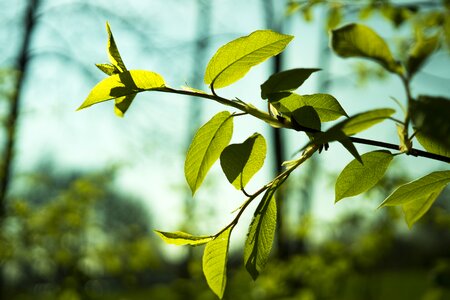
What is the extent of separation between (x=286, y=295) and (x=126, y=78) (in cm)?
528

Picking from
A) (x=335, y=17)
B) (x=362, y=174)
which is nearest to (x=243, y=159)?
(x=362, y=174)

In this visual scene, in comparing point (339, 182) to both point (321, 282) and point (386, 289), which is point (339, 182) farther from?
point (386, 289)

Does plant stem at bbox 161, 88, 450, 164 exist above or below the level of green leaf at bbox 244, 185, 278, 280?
above

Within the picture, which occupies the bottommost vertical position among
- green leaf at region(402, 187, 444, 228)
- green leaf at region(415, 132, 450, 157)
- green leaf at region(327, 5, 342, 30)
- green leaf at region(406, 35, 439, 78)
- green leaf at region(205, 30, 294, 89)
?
green leaf at region(402, 187, 444, 228)

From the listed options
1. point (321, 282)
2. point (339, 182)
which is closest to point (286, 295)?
point (321, 282)

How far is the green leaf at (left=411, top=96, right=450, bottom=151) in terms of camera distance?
0.31 m

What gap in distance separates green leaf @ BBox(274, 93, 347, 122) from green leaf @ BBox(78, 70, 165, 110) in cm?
14

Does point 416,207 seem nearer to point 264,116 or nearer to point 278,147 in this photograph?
point 264,116

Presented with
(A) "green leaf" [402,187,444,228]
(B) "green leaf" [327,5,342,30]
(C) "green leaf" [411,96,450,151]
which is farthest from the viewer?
(B) "green leaf" [327,5,342,30]

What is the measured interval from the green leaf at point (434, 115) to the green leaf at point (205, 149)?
25 centimetres

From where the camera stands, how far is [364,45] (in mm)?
380

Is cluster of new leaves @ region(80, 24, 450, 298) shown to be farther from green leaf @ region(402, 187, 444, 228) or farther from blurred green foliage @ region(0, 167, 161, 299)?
blurred green foliage @ region(0, 167, 161, 299)

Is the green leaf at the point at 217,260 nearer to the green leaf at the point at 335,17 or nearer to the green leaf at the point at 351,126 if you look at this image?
the green leaf at the point at 351,126

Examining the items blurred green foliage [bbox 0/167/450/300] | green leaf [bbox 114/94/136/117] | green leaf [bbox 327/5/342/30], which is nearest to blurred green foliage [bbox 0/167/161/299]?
blurred green foliage [bbox 0/167/450/300]
